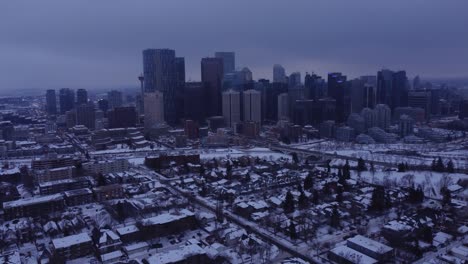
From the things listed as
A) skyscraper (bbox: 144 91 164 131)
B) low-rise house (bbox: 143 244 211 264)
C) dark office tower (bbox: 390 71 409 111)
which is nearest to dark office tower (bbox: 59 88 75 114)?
skyscraper (bbox: 144 91 164 131)

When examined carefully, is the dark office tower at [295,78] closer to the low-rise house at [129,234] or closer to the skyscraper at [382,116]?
the skyscraper at [382,116]

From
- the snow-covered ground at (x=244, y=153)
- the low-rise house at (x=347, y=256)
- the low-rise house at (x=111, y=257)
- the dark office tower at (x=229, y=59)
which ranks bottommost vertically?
the low-rise house at (x=111, y=257)

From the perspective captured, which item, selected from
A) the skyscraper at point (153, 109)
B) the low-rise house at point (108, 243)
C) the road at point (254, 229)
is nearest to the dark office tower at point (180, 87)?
the skyscraper at point (153, 109)

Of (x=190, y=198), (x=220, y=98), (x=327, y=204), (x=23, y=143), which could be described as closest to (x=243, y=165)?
(x=190, y=198)

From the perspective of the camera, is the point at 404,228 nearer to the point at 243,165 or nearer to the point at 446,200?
the point at 446,200

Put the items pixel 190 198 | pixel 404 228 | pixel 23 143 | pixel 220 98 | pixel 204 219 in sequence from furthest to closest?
pixel 220 98, pixel 23 143, pixel 190 198, pixel 204 219, pixel 404 228

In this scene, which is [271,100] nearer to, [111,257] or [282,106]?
[282,106]
